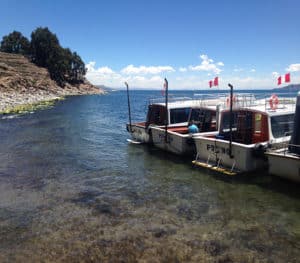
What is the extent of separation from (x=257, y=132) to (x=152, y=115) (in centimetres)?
924

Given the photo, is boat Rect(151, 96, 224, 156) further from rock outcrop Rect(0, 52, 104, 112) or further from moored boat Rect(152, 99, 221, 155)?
rock outcrop Rect(0, 52, 104, 112)

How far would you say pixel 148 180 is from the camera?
575 inches

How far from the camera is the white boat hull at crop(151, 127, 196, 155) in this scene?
18500 millimetres

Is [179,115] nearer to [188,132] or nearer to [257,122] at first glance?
[188,132]

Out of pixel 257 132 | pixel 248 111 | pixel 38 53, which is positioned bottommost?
pixel 257 132

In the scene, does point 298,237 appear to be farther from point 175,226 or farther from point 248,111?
point 248,111

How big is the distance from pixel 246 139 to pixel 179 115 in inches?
265

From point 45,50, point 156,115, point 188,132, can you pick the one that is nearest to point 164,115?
point 156,115

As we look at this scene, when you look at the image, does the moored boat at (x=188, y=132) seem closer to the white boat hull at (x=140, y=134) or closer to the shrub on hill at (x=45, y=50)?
the white boat hull at (x=140, y=134)

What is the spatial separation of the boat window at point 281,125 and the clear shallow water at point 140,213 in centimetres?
327

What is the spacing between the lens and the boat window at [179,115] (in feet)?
73.2

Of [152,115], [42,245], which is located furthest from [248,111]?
[42,245]

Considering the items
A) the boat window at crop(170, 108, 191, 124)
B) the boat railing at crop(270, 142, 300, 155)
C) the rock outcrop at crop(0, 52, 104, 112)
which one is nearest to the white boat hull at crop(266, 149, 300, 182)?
the boat railing at crop(270, 142, 300, 155)

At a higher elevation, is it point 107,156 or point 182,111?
point 182,111
